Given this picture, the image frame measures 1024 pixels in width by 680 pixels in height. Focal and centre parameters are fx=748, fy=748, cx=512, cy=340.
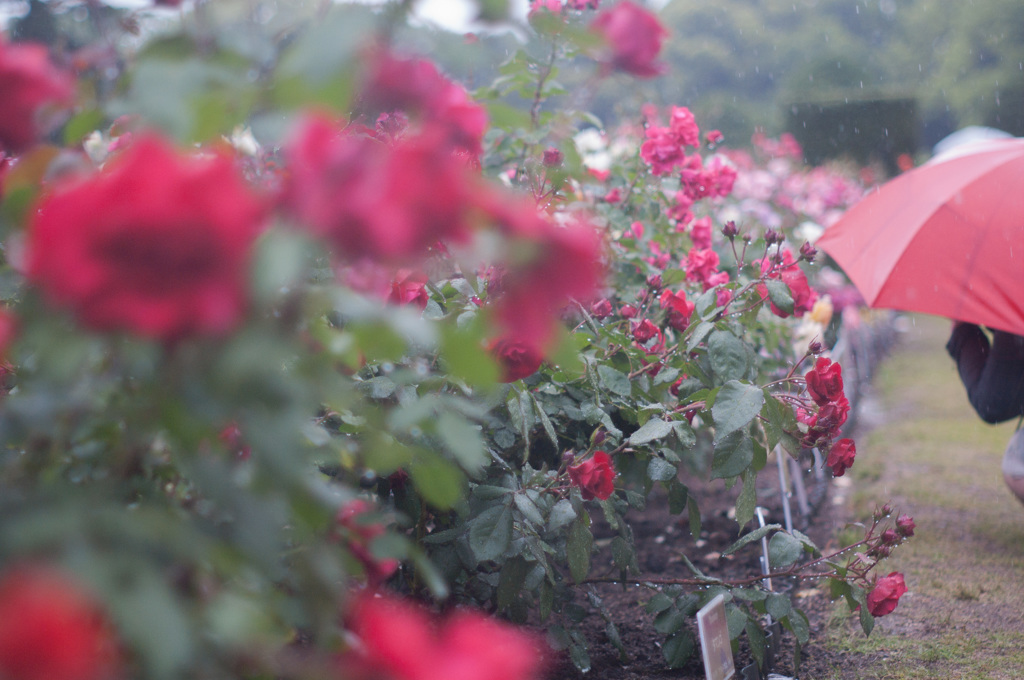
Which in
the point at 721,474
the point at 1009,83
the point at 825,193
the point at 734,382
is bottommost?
the point at 1009,83

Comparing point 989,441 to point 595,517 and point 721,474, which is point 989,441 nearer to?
point 595,517

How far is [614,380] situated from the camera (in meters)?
1.55

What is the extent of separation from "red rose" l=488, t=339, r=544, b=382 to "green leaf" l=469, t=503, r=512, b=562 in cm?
44

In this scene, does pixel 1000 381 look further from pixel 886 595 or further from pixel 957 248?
pixel 886 595

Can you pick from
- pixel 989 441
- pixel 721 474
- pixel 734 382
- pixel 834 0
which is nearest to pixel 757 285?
pixel 734 382

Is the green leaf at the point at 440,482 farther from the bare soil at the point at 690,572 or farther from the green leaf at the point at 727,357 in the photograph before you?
the bare soil at the point at 690,572

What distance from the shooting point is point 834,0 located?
29.8 m

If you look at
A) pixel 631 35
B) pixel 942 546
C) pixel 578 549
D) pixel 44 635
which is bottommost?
pixel 942 546

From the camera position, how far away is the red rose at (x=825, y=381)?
53.4 inches

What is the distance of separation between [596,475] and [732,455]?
1.06ft

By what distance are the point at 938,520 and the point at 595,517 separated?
1.36m

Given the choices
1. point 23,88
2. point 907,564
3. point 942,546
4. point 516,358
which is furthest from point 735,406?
point 942,546

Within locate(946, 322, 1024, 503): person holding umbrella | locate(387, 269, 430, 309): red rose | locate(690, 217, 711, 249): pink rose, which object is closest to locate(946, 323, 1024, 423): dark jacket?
locate(946, 322, 1024, 503): person holding umbrella

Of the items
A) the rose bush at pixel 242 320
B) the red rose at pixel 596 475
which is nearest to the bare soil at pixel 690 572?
the red rose at pixel 596 475
